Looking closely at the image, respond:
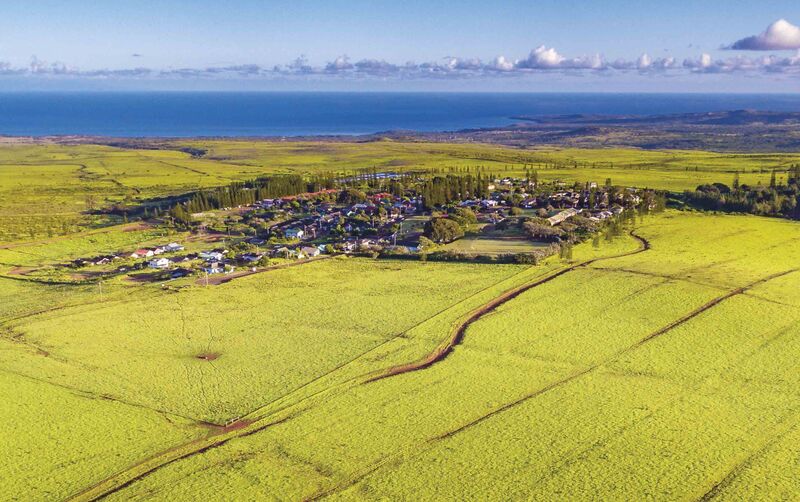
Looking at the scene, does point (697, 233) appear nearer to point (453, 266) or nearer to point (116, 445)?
point (453, 266)

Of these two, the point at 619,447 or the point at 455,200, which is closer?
the point at 619,447

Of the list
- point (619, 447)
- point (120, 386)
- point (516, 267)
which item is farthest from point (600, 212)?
point (120, 386)

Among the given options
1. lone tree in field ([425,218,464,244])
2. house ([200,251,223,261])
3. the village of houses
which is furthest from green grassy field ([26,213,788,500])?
house ([200,251,223,261])

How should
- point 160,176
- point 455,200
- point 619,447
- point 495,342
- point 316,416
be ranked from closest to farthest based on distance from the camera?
point 619,447 → point 316,416 → point 495,342 → point 455,200 → point 160,176

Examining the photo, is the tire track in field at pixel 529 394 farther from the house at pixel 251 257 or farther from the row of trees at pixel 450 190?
the row of trees at pixel 450 190

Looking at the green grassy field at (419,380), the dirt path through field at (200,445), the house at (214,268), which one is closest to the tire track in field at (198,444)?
the dirt path through field at (200,445)

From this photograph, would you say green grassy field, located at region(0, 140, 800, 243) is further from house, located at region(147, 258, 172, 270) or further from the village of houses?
house, located at region(147, 258, 172, 270)

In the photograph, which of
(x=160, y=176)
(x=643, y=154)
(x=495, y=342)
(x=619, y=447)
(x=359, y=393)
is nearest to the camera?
(x=619, y=447)
